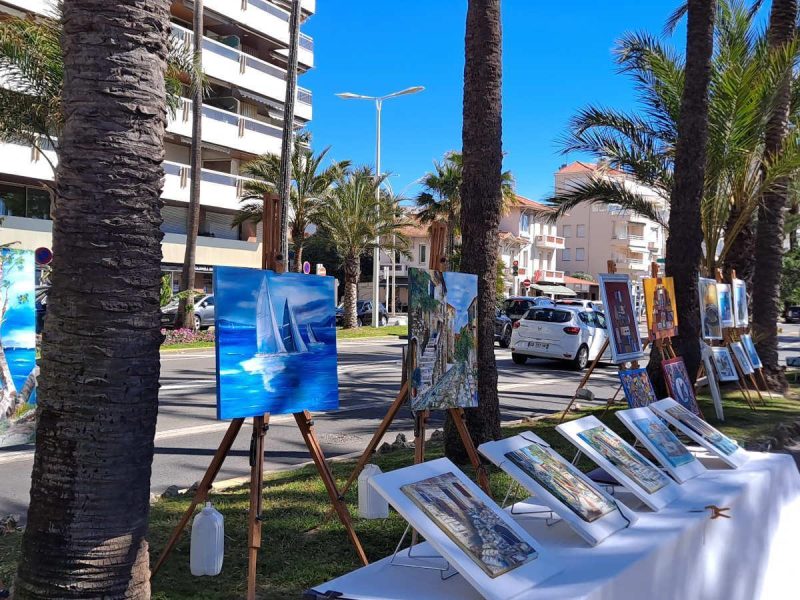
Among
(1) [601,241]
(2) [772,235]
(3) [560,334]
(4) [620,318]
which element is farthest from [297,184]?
(1) [601,241]

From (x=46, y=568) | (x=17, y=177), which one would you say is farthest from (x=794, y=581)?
(x=17, y=177)

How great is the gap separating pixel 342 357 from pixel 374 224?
13829 mm

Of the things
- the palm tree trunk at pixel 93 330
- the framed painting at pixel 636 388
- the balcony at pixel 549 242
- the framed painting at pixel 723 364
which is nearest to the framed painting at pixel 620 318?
the framed painting at pixel 636 388

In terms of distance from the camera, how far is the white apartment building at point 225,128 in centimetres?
3009

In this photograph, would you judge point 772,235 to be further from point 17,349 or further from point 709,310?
point 17,349

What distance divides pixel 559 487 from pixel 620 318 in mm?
5548

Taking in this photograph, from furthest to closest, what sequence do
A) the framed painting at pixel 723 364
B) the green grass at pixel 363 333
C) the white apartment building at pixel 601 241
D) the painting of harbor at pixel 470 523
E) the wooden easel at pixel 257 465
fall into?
the white apartment building at pixel 601 241 → the green grass at pixel 363 333 → the framed painting at pixel 723 364 → the wooden easel at pixel 257 465 → the painting of harbor at pixel 470 523

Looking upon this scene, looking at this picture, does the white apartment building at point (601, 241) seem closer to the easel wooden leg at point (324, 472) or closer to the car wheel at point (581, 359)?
the car wheel at point (581, 359)

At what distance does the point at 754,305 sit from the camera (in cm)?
1423

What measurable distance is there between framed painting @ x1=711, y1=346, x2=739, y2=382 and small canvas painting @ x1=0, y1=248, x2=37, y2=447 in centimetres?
912

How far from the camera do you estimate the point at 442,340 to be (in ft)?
17.3

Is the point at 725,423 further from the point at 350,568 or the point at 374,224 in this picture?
the point at 374,224

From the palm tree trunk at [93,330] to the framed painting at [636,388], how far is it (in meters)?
5.47

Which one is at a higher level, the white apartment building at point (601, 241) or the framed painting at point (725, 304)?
the white apartment building at point (601, 241)
